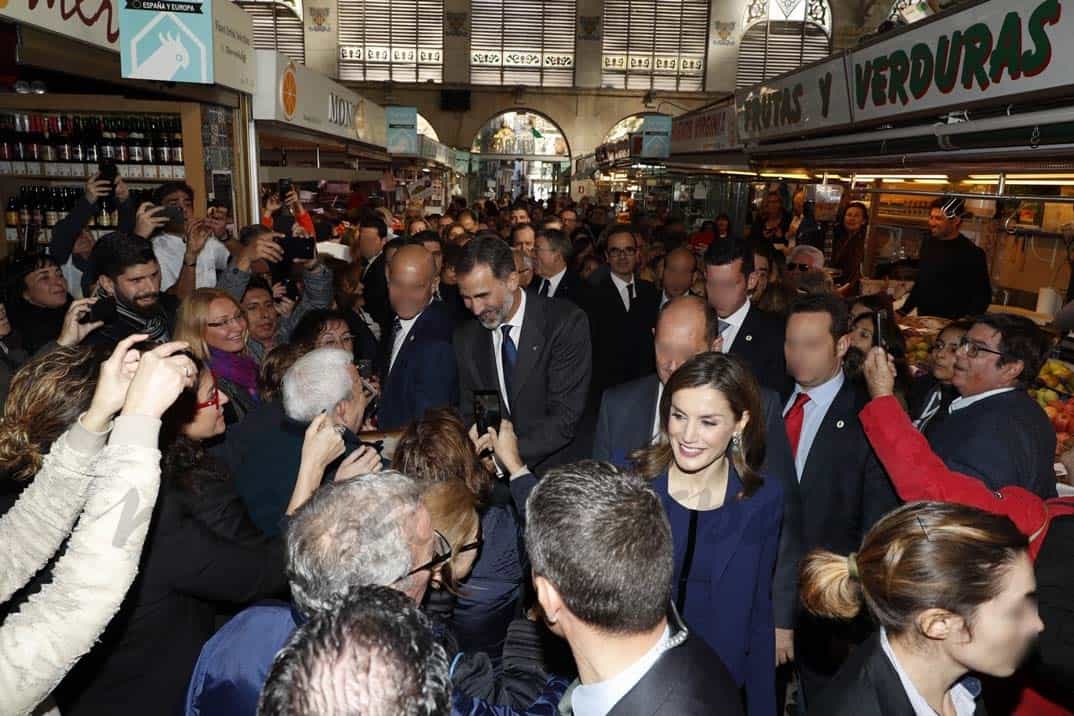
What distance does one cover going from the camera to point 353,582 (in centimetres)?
142

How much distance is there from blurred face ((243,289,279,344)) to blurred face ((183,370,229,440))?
71.1 inches

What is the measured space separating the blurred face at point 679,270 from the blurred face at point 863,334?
5.63 feet

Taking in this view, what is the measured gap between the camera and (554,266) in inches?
240

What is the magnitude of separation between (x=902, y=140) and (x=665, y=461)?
2.57 m

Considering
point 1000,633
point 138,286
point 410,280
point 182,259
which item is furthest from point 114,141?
point 1000,633

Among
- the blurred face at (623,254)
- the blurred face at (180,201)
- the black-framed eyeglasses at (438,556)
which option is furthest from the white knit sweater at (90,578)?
the blurred face at (623,254)

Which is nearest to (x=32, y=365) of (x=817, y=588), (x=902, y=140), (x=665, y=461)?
(x=665, y=461)

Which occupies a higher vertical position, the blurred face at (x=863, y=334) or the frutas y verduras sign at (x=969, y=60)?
the frutas y verduras sign at (x=969, y=60)

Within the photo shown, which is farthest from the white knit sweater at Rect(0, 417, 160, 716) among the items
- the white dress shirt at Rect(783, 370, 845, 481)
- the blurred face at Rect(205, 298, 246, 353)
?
the white dress shirt at Rect(783, 370, 845, 481)

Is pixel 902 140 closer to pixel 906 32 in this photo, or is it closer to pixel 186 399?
pixel 906 32

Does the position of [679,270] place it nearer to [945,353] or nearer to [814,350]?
[945,353]

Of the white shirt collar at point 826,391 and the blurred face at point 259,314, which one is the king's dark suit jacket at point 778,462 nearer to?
the white shirt collar at point 826,391

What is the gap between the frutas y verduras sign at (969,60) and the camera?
254 cm

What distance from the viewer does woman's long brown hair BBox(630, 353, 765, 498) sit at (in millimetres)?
2186
